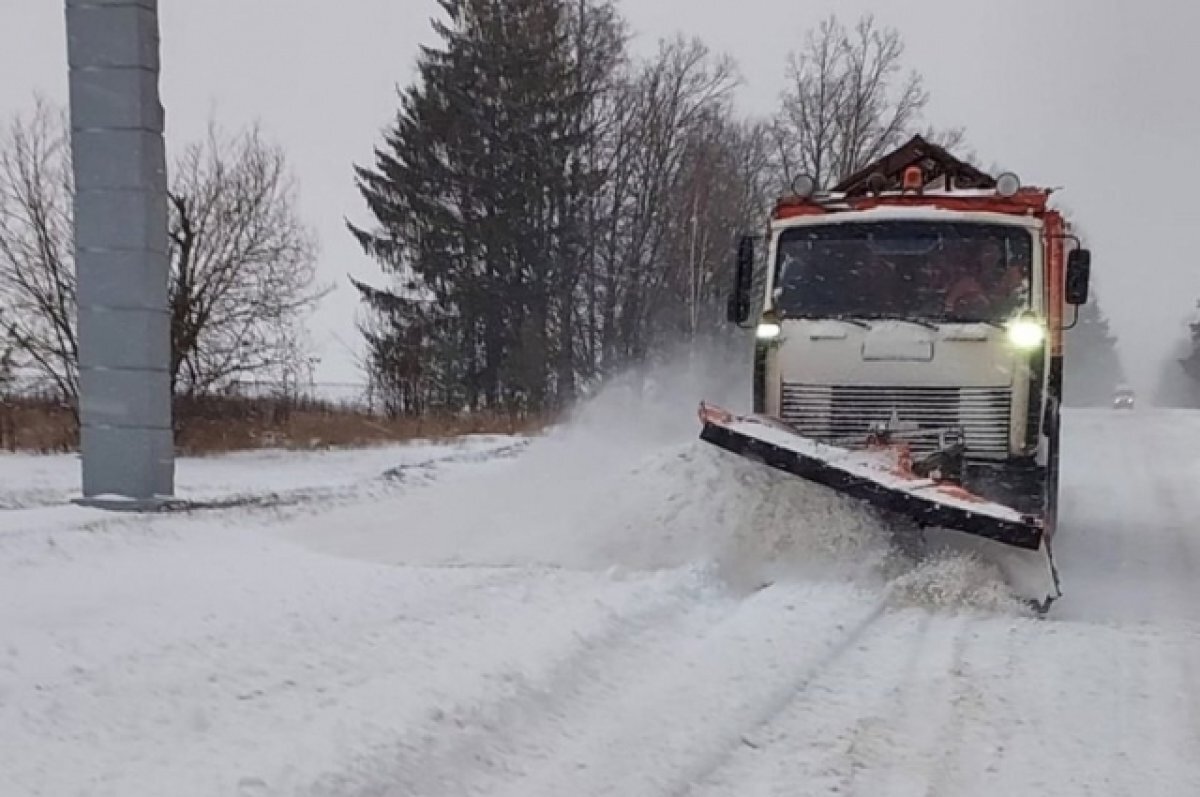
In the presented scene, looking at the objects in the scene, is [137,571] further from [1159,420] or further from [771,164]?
[771,164]

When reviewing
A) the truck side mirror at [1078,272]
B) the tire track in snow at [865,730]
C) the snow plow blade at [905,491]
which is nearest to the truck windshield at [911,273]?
the truck side mirror at [1078,272]

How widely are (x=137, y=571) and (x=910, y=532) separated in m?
4.22

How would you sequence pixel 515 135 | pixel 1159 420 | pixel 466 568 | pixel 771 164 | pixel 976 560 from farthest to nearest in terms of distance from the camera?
pixel 771 164 < pixel 515 135 < pixel 1159 420 < pixel 466 568 < pixel 976 560

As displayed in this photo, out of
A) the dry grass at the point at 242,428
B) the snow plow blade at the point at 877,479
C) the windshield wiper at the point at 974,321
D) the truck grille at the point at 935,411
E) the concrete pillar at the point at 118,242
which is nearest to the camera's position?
the snow plow blade at the point at 877,479

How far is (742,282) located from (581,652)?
4.56 meters

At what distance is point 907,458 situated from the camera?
23.4ft

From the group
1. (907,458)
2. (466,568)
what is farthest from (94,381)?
(907,458)

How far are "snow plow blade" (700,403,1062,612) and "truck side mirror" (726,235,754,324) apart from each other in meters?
1.92

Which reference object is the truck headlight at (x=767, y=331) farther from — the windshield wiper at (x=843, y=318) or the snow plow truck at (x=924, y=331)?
the windshield wiper at (x=843, y=318)

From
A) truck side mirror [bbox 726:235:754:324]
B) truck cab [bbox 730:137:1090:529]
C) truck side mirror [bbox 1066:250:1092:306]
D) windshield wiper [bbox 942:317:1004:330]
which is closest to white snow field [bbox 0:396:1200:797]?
truck cab [bbox 730:137:1090:529]

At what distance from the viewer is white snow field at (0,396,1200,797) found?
149 inches

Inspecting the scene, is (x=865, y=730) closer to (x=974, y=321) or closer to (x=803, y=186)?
(x=974, y=321)

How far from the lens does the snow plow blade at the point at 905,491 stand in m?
6.27

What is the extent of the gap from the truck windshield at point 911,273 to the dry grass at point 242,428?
11049mm
